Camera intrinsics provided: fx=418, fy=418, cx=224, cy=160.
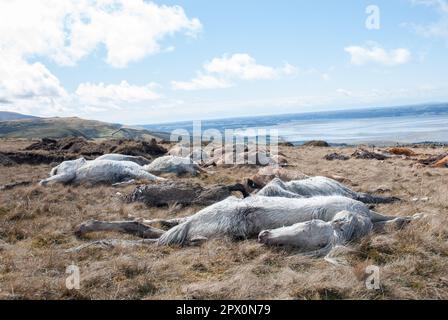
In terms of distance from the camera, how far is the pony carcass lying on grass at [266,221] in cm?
575

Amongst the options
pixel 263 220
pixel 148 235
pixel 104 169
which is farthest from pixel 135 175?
pixel 263 220

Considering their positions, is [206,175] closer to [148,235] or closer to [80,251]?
[148,235]

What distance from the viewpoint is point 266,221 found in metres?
6.20

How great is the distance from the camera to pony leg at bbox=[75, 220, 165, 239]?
21.4ft

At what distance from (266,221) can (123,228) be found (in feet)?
7.50

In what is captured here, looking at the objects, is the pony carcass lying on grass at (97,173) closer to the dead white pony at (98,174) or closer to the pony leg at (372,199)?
the dead white pony at (98,174)

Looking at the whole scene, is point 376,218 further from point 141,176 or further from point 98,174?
point 98,174

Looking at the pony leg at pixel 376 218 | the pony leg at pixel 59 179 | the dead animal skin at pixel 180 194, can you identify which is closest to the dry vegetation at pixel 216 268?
the pony leg at pixel 376 218

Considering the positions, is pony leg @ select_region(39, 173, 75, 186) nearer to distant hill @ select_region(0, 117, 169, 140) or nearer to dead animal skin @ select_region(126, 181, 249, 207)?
dead animal skin @ select_region(126, 181, 249, 207)

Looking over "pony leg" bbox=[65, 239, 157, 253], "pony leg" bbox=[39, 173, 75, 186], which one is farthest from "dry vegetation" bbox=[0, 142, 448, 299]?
"pony leg" bbox=[39, 173, 75, 186]

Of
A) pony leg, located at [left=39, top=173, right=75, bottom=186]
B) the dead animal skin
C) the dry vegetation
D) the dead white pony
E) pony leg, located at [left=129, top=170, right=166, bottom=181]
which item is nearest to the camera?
the dry vegetation

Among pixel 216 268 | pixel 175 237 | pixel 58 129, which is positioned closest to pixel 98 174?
pixel 175 237
